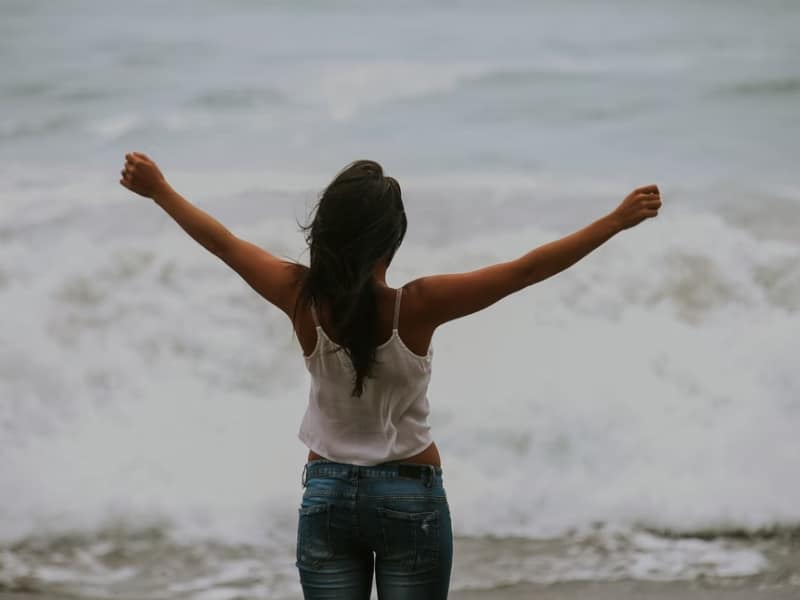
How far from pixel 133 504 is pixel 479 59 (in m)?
5.05

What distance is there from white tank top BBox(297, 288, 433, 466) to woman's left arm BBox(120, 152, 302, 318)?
77 millimetres

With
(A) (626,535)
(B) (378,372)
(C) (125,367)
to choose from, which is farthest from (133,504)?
(B) (378,372)

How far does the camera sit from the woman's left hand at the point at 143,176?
2080 millimetres

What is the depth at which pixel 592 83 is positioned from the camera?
8273 millimetres

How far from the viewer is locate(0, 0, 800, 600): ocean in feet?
13.3

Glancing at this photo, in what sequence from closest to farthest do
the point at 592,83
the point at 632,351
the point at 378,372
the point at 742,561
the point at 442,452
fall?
1. the point at 378,372
2. the point at 742,561
3. the point at 442,452
4. the point at 632,351
5. the point at 592,83

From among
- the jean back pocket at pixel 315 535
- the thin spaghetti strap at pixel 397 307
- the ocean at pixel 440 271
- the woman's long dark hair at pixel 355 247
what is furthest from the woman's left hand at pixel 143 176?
the ocean at pixel 440 271

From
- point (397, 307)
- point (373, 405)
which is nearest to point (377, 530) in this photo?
point (373, 405)

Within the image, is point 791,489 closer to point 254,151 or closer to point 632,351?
point 632,351

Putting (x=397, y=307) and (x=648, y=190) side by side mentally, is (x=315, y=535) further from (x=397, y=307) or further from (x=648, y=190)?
(x=648, y=190)

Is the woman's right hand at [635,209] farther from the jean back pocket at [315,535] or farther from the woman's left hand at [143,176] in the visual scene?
the woman's left hand at [143,176]

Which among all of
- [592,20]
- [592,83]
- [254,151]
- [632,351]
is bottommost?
[632,351]

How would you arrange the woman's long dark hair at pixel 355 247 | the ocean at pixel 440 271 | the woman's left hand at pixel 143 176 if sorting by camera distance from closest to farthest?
the woman's long dark hair at pixel 355 247, the woman's left hand at pixel 143 176, the ocean at pixel 440 271

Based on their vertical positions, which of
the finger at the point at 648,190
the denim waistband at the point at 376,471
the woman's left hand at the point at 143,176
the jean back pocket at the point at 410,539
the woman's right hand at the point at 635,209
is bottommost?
the jean back pocket at the point at 410,539
